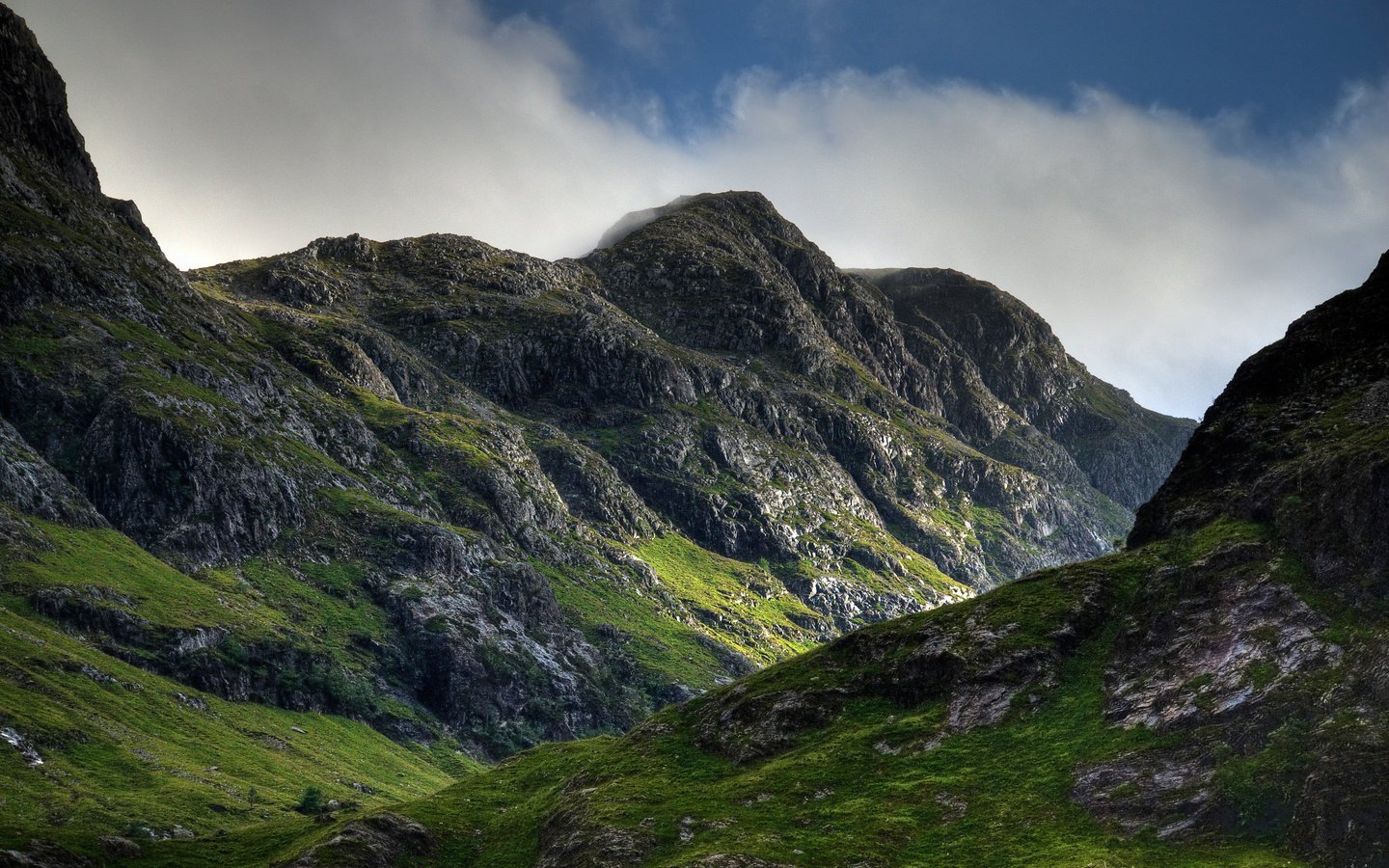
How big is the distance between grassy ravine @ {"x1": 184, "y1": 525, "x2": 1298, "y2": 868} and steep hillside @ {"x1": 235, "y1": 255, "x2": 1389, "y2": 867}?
0.25 m

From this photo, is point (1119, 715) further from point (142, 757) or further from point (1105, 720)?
point (142, 757)

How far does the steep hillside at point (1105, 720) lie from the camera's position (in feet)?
211

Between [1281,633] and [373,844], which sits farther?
[373,844]

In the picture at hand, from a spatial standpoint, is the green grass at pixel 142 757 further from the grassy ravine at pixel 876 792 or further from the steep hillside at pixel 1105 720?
the steep hillside at pixel 1105 720

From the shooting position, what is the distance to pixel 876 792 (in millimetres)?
80750

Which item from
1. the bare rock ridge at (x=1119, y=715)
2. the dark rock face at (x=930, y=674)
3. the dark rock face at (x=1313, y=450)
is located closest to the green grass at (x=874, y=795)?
the bare rock ridge at (x=1119, y=715)

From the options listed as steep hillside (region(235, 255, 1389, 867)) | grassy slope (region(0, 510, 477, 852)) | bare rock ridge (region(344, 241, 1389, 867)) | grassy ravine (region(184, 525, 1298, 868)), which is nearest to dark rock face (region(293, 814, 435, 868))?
steep hillside (region(235, 255, 1389, 867))

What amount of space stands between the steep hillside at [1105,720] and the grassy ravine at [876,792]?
25 centimetres

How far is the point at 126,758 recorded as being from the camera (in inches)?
5251

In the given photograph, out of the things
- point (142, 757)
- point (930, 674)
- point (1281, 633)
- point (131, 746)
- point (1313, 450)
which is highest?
point (1313, 450)

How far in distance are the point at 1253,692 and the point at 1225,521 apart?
27.4 m

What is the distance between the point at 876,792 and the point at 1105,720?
18648mm

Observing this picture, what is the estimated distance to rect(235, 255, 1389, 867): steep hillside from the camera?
211ft

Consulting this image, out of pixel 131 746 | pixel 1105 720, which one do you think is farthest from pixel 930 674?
pixel 131 746
